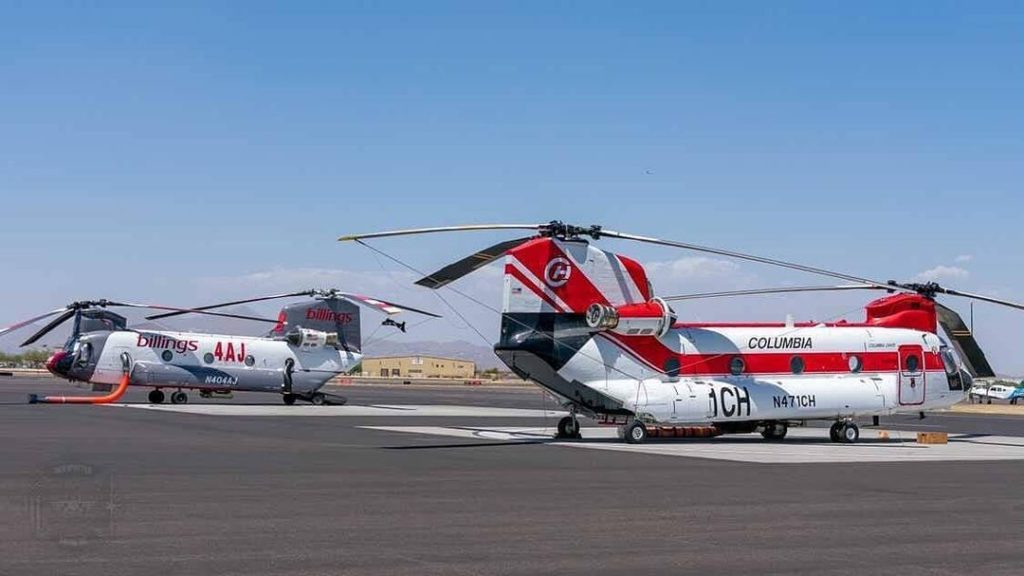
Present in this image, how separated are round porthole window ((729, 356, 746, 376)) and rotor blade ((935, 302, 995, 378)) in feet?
27.4

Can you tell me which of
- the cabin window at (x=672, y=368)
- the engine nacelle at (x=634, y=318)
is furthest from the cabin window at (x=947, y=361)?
the engine nacelle at (x=634, y=318)

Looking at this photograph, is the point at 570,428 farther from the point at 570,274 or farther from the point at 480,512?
the point at 480,512

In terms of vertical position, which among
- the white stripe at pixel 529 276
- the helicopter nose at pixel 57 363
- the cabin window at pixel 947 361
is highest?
the white stripe at pixel 529 276

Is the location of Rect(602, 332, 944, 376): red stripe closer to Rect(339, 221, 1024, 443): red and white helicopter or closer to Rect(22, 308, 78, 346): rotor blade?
Rect(339, 221, 1024, 443): red and white helicopter

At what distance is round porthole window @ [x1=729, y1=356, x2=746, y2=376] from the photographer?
3481 cm

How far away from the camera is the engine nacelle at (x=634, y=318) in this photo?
1286 inches

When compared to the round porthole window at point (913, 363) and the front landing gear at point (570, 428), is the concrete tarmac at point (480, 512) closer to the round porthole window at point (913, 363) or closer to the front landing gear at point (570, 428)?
the front landing gear at point (570, 428)

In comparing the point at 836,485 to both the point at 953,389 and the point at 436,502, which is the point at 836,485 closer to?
the point at 436,502

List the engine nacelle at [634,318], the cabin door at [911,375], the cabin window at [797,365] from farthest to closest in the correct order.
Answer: the cabin door at [911,375] → the cabin window at [797,365] → the engine nacelle at [634,318]

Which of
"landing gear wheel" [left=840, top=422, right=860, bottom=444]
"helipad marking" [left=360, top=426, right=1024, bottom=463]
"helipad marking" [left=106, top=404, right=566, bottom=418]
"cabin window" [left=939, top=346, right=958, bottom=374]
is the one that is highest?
"cabin window" [left=939, top=346, right=958, bottom=374]

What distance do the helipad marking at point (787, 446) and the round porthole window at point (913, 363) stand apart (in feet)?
7.86

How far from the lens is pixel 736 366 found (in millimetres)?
34906

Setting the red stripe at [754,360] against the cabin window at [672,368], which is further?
the cabin window at [672,368]

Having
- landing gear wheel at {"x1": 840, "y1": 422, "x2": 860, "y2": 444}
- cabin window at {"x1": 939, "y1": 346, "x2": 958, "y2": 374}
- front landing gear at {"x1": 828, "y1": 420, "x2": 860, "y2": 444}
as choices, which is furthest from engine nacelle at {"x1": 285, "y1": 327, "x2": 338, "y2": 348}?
cabin window at {"x1": 939, "y1": 346, "x2": 958, "y2": 374}
